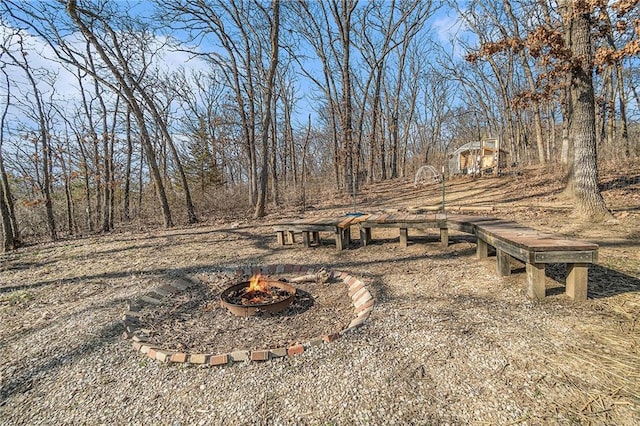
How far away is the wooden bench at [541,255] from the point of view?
2.44 metres

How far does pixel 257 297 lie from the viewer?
3334mm

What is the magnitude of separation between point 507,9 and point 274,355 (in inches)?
600

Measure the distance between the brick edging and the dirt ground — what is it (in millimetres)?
115

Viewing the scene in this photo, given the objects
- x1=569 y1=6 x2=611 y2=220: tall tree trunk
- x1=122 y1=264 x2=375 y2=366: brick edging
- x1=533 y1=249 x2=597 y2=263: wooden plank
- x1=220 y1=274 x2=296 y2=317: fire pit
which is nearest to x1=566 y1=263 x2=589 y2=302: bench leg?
x1=533 y1=249 x2=597 y2=263: wooden plank

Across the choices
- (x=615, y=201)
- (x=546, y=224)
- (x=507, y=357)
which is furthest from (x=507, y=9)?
(x=507, y=357)

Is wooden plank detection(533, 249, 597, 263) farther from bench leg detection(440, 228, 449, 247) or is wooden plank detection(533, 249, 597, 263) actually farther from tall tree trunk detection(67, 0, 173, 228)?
tall tree trunk detection(67, 0, 173, 228)

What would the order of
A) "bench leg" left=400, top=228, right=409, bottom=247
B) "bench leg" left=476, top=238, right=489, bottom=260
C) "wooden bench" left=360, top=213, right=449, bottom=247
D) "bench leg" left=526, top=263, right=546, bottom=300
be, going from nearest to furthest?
"bench leg" left=526, top=263, right=546, bottom=300 → "bench leg" left=476, top=238, right=489, bottom=260 → "wooden bench" left=360, top=213, right=449, bottom=247 → "bench leg" left=400, top=228, right=409, bottom=247

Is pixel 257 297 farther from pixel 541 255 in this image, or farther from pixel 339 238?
pixel 541 255

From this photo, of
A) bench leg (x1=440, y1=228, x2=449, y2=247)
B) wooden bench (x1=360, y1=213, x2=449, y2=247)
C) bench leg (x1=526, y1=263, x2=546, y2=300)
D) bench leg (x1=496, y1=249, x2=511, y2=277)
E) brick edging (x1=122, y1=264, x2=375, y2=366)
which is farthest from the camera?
bench leg (x1=440, y1=228, x2=449, y2=247)

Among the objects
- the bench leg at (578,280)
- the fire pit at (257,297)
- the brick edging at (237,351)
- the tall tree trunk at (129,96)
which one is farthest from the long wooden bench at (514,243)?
the tall tree trunk at (129,96)

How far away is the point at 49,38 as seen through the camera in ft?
26.5

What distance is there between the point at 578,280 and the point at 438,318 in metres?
1.21

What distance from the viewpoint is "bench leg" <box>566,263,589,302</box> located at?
101 inches

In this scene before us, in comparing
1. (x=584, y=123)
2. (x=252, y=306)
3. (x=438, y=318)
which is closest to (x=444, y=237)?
(x=438, y=318)
